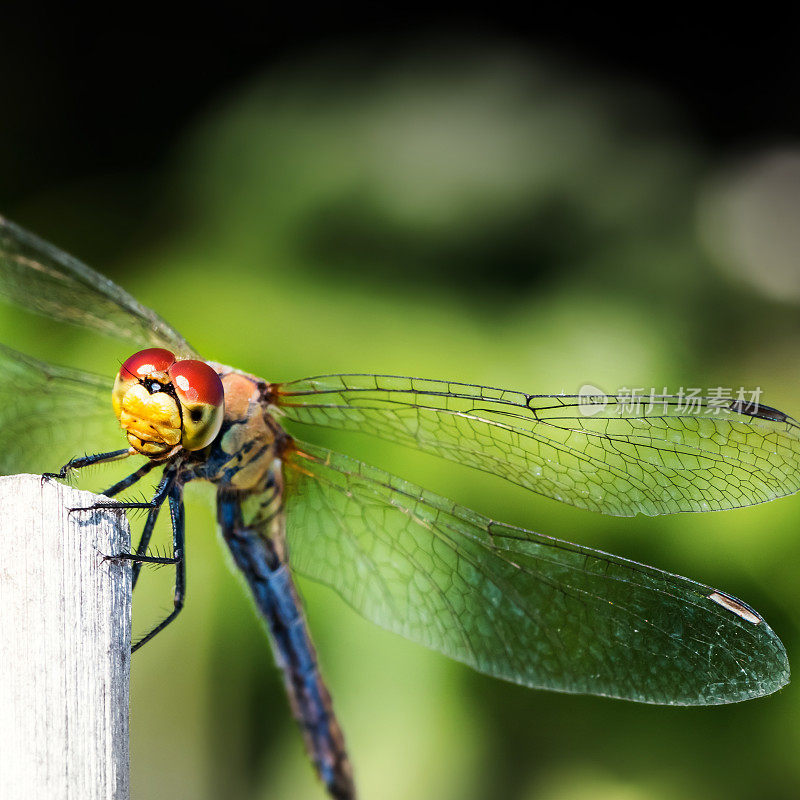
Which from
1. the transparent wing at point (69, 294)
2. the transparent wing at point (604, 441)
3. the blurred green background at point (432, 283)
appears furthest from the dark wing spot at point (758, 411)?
the transparent wing at point (69, 294)

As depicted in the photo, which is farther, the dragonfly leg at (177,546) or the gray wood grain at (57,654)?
the dragonfly leg at (177,546)

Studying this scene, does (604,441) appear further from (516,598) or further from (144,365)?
(144,365)

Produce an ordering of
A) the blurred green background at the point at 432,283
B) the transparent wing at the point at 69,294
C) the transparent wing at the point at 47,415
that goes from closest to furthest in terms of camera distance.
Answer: the transparent wing at the point at 69,294 → the transparent wing at the point at 47,415 → the blurred green background at the point at 432,283

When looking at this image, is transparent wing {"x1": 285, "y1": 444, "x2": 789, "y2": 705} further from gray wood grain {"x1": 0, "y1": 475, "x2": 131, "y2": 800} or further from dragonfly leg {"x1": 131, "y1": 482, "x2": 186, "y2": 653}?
gray wood grain {"x1": 0, "y1": 475, "x2": 131, "y2": 800}

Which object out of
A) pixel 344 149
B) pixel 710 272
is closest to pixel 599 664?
pixel 710 272

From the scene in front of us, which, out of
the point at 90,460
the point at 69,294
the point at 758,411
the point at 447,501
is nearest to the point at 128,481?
the point at 90,460

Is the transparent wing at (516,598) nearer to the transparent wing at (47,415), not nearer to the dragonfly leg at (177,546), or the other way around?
the dragonfly leg at (177,546)
